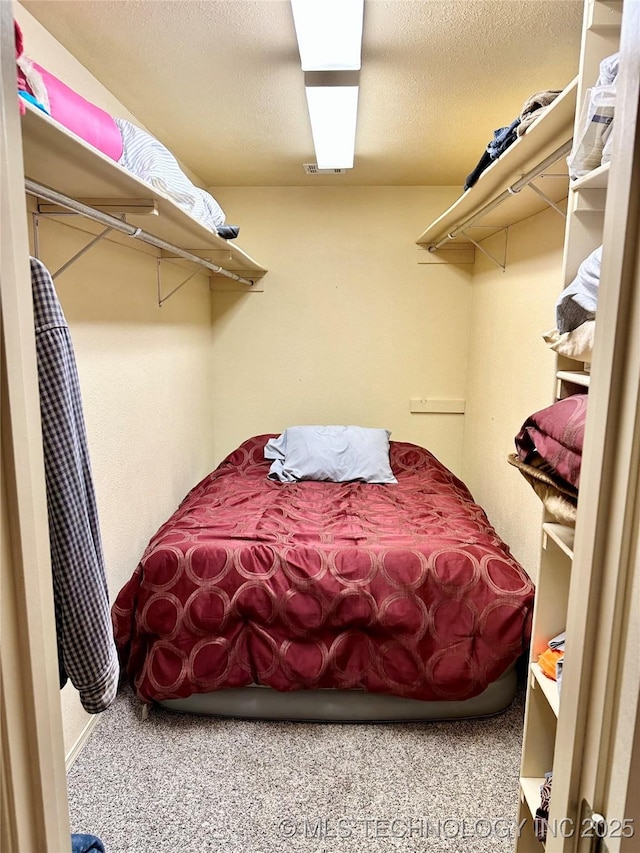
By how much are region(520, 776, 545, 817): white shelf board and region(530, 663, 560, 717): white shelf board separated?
22cm

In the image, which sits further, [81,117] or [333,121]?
[333,121]

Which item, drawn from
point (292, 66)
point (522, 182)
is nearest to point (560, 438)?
point (522, 182)

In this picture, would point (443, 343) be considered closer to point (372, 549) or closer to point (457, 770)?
point (372, 549)

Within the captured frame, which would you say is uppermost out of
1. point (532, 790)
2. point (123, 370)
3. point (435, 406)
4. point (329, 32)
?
point (329, 32)

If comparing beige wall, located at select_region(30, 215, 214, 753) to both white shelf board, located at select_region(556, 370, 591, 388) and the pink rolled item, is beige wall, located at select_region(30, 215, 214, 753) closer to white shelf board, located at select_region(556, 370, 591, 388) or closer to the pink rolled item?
the pink rolled item

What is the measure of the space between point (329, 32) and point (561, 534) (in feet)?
4.69

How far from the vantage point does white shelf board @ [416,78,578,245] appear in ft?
4.39

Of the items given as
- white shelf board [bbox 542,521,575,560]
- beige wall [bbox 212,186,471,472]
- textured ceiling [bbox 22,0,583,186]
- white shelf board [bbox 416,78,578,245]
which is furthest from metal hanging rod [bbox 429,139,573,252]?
white shelf board [bbox 542,521,575,560]

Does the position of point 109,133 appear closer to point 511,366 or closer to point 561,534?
point 561,534

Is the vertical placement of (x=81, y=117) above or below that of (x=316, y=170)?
below

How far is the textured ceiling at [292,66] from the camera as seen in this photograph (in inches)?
60.7

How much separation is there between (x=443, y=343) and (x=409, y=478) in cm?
99

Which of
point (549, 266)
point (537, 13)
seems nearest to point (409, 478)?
point (549, 266)

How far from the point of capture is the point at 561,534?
3.96 ft
